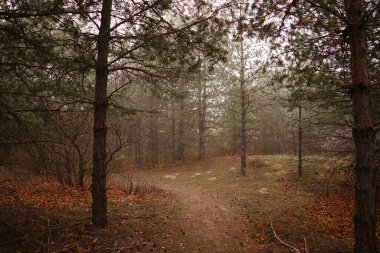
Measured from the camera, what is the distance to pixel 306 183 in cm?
1497

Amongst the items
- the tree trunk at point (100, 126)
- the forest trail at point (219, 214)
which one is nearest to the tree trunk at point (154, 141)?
the forest trail at point (219, 214)

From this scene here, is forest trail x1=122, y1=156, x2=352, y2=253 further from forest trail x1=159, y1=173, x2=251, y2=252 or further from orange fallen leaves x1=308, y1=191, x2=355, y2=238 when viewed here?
orange fallen leaves x1=308, y1=191, x2=355, y2=238

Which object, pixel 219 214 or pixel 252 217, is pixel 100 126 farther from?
pixel 252 217

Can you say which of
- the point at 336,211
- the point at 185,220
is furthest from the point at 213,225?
the point at 336,211

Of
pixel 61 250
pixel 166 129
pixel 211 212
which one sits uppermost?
pixel 166 129

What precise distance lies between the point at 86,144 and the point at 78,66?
6838mm

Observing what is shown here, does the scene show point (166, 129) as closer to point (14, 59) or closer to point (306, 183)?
point (306, 183)

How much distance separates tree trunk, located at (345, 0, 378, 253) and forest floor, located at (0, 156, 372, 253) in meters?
1.89

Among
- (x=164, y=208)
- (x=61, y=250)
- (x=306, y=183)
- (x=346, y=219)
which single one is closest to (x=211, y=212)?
(x=164, y=208)

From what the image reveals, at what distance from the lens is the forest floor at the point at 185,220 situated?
5898mm

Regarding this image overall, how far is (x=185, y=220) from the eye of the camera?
28.8ft

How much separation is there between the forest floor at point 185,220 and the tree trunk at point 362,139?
74.5 inches

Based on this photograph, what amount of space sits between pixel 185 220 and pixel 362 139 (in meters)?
5.92

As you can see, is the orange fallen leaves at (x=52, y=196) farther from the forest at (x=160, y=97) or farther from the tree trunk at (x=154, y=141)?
the tree trunk at (x=154, y=141)
